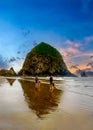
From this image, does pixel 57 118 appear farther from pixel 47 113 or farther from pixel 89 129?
pixel 89 129

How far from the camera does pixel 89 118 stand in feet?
50.9

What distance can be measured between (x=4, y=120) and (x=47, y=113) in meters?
3.38

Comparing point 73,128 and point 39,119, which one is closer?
point 73,128

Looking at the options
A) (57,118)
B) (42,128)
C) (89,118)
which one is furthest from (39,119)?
(89,118)

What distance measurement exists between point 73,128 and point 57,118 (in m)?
2.30

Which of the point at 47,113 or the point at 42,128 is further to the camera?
the point at 47,113

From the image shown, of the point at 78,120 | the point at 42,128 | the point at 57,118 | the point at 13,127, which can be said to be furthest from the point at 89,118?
the point at 13,127

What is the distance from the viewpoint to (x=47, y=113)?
1659 centimetres

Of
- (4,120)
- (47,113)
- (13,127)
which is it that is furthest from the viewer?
(47,113)

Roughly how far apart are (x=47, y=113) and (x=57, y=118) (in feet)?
5.54

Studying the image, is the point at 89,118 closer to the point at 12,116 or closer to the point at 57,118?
the point at 57,118

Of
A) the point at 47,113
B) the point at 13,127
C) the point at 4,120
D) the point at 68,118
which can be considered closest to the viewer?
the point at 13,127

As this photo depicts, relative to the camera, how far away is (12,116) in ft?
50.6

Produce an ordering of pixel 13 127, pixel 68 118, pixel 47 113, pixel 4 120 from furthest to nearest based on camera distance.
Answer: pixel 47 113, pixel 68 118, pixel 4 120, pixel 13 127
